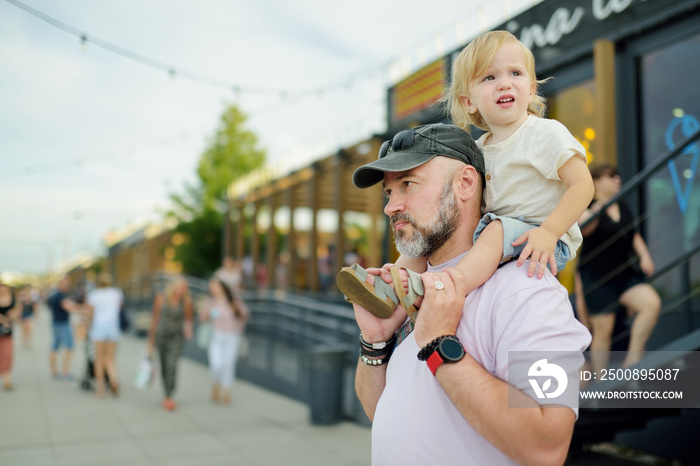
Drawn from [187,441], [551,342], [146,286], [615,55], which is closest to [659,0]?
[615,55]

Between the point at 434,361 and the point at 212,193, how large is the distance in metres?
26.6

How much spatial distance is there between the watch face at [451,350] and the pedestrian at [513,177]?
0.49 ft

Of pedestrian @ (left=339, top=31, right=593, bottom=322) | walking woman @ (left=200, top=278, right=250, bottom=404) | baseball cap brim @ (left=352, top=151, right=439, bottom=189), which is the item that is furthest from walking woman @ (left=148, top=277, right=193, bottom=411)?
baseball cap brim @ (left=352, top=151, right=439, bottom=189)

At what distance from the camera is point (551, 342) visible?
148 centimetres

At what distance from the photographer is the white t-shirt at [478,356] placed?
150 cm

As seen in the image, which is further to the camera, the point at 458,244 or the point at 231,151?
the point at 231,151

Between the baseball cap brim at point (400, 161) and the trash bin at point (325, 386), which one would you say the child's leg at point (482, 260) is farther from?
the trash bin at point (325, 386)

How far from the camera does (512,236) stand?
170 cm

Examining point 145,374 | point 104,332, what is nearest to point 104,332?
point 104,332

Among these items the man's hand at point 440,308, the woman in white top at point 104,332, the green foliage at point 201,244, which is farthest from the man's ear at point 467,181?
the green foliage at point 201,244

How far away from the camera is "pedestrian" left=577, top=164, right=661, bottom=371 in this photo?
4.85 m

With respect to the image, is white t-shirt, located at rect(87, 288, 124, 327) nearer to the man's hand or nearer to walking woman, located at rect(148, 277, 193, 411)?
walking woman, located at rect(148, 277, 193, 411)

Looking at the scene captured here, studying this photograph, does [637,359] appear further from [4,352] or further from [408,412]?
[4,352]

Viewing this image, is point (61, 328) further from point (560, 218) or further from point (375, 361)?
point (560, 218)
